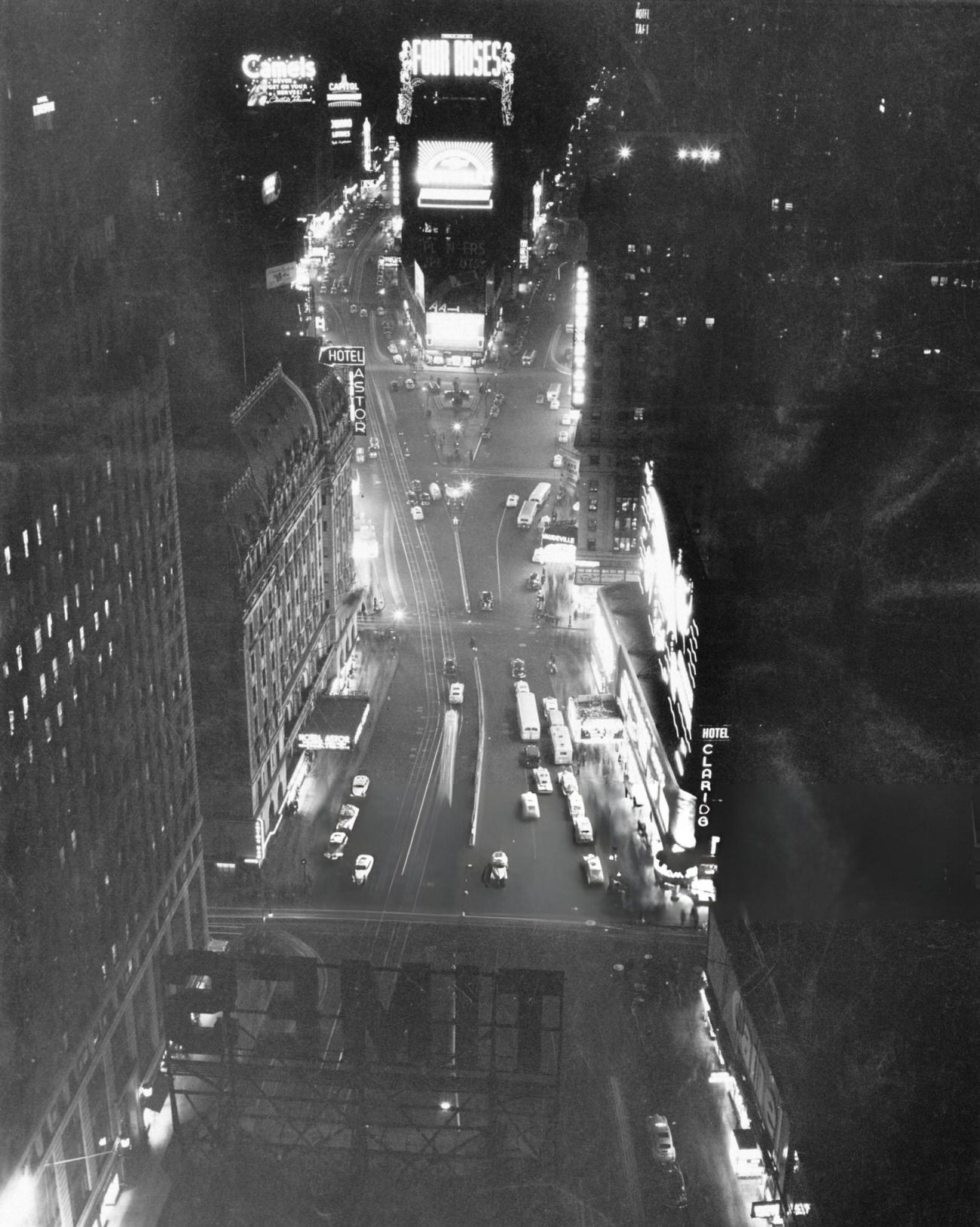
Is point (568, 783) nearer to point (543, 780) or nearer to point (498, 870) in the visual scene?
point (543, 780)

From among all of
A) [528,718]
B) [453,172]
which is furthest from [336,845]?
[453,172]

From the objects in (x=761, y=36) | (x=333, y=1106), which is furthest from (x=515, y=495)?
(x=333, y=1106)

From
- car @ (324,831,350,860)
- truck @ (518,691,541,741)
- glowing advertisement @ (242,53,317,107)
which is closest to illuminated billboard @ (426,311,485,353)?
glowing advertisement @ (242,53,317,107)

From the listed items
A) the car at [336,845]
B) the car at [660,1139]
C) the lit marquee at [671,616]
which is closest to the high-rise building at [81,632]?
the car at [336,845]

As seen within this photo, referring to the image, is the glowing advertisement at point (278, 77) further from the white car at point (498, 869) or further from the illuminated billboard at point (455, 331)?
the white car at point (498, 869)

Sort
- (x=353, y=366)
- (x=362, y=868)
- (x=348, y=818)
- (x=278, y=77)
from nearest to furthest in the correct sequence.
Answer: (x=278, y=77) → (x=353, y=366) → (x=362, y=868) → (x=348, y=818)

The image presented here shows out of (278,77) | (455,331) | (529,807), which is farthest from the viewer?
(529,807)
